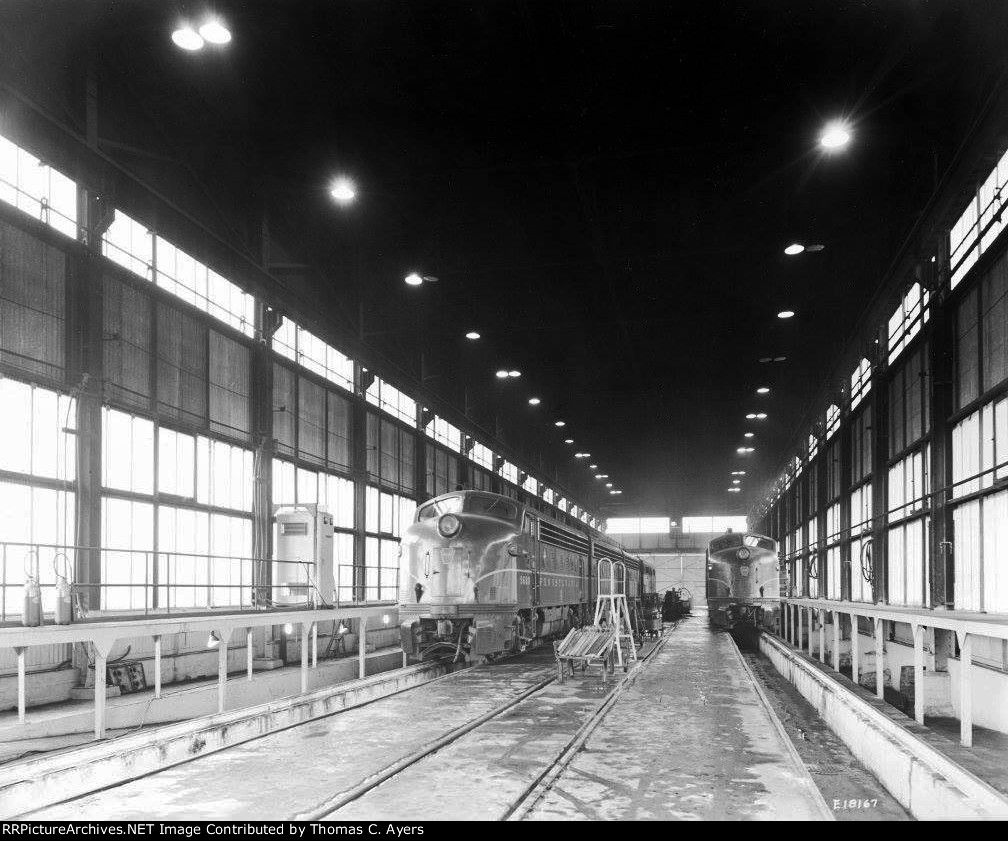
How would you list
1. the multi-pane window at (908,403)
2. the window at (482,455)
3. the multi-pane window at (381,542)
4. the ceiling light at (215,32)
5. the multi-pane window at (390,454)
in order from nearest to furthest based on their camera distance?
the ceiling light at (215,32) < the multi-pane window at (908,403) < the multi-pane window at (381,542) < the multi-pane window at (390,454) < the window at (482,455)

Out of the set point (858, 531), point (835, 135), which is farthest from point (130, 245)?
point (858, 531)

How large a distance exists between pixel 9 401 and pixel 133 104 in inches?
215

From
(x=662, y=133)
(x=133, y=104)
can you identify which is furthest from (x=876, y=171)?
(x=133, y=104)

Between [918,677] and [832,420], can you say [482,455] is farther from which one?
[918,677]

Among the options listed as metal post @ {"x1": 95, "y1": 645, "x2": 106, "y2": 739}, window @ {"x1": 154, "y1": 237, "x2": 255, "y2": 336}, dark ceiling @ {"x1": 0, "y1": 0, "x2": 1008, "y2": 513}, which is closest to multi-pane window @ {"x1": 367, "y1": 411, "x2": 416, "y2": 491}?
dark ceiling @ {"x1": 0, "y1": 0, "x2": 1008, "y2": 513}

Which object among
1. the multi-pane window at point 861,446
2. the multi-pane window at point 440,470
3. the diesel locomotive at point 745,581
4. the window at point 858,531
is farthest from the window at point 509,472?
the window at point 858,531

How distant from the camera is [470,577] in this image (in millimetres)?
17500

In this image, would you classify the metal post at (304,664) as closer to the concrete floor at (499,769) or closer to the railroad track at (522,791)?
the concrete floor at (499,769)

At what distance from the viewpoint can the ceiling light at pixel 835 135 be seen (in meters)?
13.8

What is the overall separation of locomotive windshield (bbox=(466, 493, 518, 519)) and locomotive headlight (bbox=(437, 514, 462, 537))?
519 millimetres

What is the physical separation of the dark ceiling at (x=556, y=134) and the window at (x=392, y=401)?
13.4ft

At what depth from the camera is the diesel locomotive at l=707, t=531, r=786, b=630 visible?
29.9m

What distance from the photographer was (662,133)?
1405cm

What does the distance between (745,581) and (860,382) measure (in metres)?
8.45
